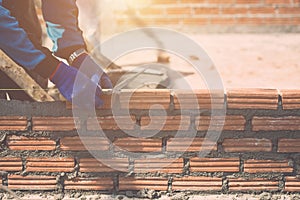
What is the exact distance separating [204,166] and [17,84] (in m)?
1.14

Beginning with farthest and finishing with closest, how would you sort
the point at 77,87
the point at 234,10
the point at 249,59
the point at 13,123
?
1. the point at 234,10
2. the point at 249,59
3. the point at 13,123
4. the point at 77,87

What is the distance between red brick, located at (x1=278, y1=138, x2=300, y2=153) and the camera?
8.90 feet

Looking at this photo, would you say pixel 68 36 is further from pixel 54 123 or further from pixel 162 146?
pixel 162 146

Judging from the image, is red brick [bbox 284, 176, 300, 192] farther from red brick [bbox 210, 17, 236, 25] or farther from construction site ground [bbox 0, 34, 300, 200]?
red brick [bbox 210, 17, 236, 25]

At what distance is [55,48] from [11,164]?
0.70m

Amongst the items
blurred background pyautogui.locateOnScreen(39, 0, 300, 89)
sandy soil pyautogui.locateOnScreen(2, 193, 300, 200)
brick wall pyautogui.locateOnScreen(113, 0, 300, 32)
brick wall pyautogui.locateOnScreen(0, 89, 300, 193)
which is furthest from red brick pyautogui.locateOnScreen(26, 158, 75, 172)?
brick wall pyautogui.locateOnScreen(113, 0, 300, 32)

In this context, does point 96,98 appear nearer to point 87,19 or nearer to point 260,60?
point 87,19

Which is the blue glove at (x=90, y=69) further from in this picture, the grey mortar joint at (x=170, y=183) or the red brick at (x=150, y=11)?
the red brick at (x=150, y=11)

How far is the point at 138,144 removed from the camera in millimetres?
2707

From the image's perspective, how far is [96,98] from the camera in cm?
260

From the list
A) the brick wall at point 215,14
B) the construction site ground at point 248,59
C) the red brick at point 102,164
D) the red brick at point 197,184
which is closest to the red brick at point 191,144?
the red brick at point 197,184

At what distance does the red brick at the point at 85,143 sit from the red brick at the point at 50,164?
8 cm

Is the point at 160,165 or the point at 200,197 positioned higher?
the point at 160,165

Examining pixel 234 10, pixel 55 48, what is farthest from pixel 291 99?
pixel 234 10
